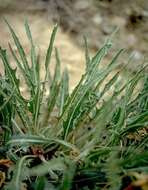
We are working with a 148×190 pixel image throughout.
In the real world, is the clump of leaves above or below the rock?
below

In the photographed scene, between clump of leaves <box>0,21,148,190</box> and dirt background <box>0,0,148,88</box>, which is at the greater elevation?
dirt background <box>0,0,148,88</box>

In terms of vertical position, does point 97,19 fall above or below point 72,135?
above

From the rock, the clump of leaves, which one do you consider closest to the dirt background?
Answer: the rock

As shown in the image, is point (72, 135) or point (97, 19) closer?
point (72, 135)

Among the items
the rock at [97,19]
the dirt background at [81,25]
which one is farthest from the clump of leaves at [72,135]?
the rock at [97,19]

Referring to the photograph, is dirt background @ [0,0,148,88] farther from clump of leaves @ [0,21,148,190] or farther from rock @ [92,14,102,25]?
clump of leaves @ [0,21,148,190]

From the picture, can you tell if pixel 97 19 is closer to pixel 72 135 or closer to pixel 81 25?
pixel 81 25

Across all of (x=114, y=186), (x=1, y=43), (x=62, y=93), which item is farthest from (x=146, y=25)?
(x=114, y=186)

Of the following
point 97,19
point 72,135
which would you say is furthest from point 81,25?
point 72,135

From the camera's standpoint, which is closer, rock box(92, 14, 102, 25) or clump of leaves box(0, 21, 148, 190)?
clump of leaves box(0, 21, 148, 190)

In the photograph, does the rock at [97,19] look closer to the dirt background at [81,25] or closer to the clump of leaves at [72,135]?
the dirt background at [81,25]
